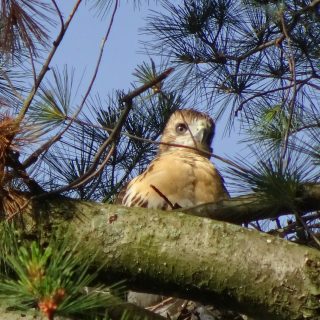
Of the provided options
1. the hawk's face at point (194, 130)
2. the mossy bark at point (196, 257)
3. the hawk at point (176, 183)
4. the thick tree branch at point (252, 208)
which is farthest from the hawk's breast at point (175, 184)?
the mossy bark at point (196, 257)

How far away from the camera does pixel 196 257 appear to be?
112 inches

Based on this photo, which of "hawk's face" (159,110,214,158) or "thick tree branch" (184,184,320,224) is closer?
"thick tree branch" (184,184,320,224)

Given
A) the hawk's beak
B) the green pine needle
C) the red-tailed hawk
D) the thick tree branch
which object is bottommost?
the green pine needle

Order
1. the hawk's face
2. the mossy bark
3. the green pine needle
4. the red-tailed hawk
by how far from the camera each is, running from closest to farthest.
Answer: the green pine needle < the mossy bark < the red-tailed hawk < the hawk's face

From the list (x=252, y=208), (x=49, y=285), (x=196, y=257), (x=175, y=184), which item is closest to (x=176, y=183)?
(x=175, y=184)

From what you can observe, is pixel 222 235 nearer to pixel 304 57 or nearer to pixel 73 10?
pixel 73 10

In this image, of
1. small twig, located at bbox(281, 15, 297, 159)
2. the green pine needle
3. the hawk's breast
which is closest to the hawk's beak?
the hawk's breast

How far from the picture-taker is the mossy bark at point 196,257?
9.09ft

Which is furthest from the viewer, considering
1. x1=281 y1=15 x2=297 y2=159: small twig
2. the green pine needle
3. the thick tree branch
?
x1=281 y1=15 x2=297 y2=159: small twig

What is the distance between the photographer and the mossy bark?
2770 millimetres

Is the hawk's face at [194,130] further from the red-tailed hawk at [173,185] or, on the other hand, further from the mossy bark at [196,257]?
the mossy bark at [196,257]

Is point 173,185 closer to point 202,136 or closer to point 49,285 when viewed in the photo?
point 202,136

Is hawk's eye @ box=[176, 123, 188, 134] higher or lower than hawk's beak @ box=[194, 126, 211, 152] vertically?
higher

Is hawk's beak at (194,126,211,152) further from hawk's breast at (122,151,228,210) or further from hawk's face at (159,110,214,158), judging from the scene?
hawk's breast at (122,151,228,210)
